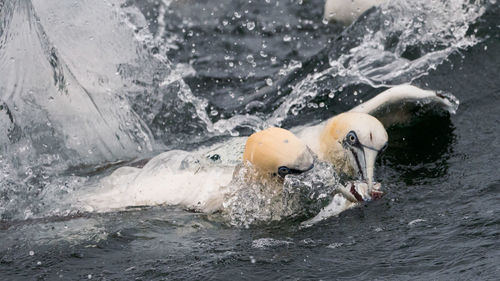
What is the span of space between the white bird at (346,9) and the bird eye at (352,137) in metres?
3.23

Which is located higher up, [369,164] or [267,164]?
[267,164]

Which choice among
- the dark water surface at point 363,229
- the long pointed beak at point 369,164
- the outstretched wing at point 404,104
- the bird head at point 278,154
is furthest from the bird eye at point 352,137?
the outstretched wing at point 404,104

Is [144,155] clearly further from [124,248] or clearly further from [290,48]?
[290,48]

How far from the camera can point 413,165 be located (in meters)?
7.32

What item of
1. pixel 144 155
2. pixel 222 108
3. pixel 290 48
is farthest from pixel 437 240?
pixel 290 48

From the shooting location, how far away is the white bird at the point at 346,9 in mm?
9891

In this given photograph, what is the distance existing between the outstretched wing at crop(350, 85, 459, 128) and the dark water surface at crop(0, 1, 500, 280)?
0.14 m

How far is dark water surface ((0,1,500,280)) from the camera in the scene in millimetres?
5547

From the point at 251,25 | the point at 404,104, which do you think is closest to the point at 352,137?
the point at 404,104

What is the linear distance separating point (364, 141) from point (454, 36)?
2830 mm

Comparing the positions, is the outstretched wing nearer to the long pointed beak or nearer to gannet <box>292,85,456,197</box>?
gannet <box>292,85,456,197</box>

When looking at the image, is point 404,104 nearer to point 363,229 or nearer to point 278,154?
point 278,154

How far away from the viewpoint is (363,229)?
609cm

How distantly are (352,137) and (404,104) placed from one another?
1.08 metres
